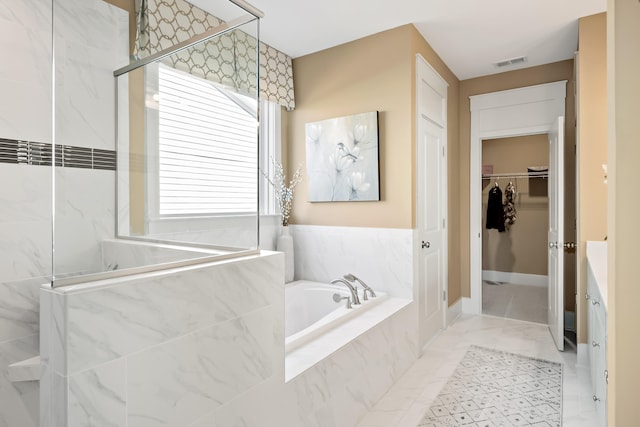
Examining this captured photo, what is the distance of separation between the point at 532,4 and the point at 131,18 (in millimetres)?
2675

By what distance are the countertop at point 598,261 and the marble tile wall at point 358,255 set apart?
122 centimetres

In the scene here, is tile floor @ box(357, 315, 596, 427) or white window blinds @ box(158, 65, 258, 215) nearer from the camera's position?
white window blinds @ box(158, 65, 258, 215)

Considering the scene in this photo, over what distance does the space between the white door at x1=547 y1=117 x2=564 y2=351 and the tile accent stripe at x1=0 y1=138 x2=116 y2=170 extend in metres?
3.32

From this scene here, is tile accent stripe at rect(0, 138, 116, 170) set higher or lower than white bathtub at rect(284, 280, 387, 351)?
higher

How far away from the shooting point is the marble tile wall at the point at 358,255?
3037 millimetres

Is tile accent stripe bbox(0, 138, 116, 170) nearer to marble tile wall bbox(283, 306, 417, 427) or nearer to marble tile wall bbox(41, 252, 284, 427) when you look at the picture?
marble tile wall bbox(41, 252, 284, 427)

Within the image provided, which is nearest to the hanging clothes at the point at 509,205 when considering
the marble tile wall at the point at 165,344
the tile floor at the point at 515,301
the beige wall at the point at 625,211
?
the tile floor at the point at 515,301

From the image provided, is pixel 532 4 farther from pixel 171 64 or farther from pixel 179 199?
pixel 179 199

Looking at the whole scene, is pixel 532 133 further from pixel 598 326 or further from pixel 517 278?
pixel 517 278

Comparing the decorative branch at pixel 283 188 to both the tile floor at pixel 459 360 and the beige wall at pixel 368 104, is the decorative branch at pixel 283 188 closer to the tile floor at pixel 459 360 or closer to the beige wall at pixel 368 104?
the beige wall at pixel 368 104

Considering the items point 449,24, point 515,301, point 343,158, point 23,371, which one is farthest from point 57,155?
point 515,301

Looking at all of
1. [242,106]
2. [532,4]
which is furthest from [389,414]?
[532,4]

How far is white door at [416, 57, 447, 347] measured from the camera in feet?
10.5

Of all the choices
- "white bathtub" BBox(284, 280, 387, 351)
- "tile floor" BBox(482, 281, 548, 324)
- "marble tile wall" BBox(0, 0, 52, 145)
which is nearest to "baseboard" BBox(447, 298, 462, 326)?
"tile floor" BBox(482, 281, 548, 324)
